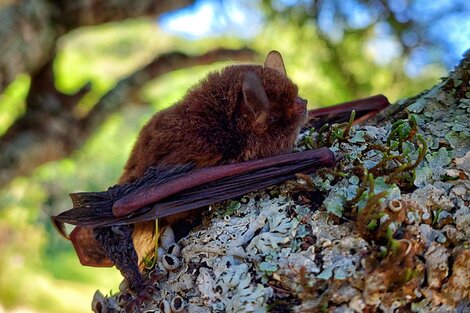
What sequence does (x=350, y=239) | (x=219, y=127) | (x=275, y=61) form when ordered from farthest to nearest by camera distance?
(x=275, y=61) → (x=219, y=127) → (x=350, y=239)

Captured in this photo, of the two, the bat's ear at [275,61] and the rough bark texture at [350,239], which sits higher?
the bat's ear at [275,61]

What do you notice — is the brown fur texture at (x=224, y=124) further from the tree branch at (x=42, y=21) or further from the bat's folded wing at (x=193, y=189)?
the tree branch at (x=42, y=21)

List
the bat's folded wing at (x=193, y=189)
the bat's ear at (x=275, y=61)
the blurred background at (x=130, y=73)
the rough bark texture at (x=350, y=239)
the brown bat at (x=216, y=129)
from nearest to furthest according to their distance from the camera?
the rough bark texture at (x=350, y=239) < the bat's folded wing at (x=193, y=189) < the brown bat at (x=216, y=129) < the bat's ear at (x=275, y=61) < the blurred background at (x=130, y=73)

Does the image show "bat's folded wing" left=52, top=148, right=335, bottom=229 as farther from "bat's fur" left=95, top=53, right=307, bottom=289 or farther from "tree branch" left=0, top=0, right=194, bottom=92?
"tree branch" left=0, top=0, right=194, bottom=92

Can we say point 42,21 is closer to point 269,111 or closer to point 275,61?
point 275,61

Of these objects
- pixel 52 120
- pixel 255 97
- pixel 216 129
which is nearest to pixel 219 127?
pixel 216 129

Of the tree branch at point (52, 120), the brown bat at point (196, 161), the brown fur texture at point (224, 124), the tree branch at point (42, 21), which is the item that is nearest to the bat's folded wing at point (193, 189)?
the brown bat at point (196, 161)

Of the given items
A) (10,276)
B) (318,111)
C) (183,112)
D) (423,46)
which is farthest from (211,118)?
(10,276)
